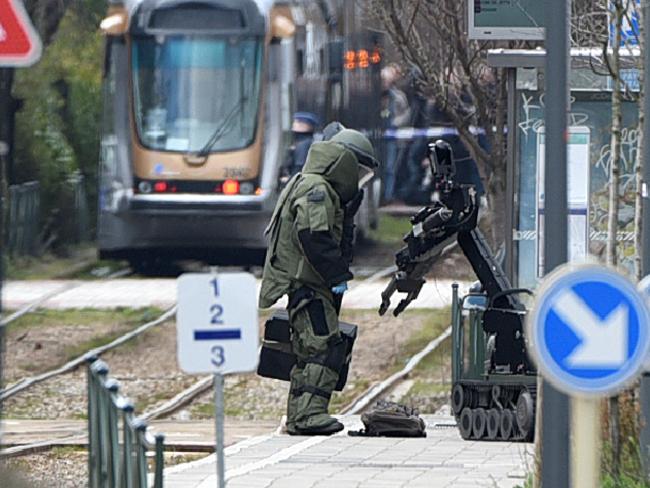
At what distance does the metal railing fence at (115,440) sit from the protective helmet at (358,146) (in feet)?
13.3

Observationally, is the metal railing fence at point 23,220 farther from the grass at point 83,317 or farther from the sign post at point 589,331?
the sign post at point 589,331

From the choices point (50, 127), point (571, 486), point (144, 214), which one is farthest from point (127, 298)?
point (571, 486)

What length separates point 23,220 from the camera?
26.9m

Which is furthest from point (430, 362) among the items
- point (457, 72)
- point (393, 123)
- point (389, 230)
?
point (393, 123)

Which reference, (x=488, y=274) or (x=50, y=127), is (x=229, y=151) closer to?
(x=50, y=127)

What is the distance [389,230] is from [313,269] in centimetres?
1799

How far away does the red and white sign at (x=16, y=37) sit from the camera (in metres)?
7.47

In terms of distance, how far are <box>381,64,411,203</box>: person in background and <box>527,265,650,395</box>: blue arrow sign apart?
23366mm

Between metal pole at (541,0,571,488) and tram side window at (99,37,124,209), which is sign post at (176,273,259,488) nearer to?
metal pole at (541,0,571,488)

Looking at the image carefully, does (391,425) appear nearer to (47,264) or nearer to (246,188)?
(246,188)

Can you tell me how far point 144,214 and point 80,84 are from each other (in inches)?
299

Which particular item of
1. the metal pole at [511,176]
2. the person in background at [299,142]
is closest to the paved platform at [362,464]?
the metal pole at [511,176]

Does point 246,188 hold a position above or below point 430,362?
above

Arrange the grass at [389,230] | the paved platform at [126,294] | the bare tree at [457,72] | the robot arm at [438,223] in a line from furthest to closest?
the grass at [389,230] < the paved platform at [126,294] < the bare tree at [457,72] < the robot arm at [438,223]
